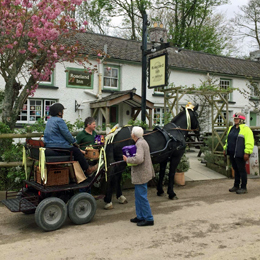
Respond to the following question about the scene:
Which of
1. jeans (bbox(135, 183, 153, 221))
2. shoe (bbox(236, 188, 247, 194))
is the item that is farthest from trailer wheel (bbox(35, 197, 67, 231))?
shoe (bbox(236, 188, 247, 194))

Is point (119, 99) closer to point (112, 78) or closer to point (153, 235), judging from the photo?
point (112, 78)

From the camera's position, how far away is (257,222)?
519 centimetres

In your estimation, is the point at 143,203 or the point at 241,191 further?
the point at 241,191

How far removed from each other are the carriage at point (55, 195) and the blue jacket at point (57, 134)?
0.47 ft

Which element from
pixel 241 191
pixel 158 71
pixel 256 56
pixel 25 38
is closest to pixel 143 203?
pixel 241 191

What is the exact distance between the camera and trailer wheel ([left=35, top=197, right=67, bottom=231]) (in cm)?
465

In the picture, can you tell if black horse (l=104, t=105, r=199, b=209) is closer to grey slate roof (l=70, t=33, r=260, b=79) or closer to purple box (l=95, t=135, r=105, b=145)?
purple box (l=95, t=135, r=105, b=145)

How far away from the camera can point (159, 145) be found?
20.9 ft

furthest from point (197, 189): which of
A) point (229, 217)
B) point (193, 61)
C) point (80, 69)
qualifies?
point (193, 61)

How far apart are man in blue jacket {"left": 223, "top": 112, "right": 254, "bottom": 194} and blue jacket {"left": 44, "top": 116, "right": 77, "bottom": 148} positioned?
4371 mm

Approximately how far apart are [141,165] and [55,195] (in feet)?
5.41

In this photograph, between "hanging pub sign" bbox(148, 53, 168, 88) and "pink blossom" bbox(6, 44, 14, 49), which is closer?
"pink blossom" bbox(6, 44, 14, 49)

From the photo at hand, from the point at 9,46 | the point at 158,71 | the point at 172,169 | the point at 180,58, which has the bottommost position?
the point at 172,169

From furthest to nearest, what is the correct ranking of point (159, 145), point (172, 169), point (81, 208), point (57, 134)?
point (172, 169) < point (159, 145) < point (81, 208) < point (57, 134)
